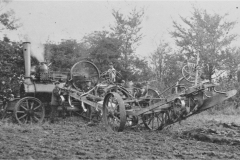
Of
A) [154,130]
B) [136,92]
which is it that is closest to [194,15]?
[136,92]

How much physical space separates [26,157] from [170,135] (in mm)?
3233

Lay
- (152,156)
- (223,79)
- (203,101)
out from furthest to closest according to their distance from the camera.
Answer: (223,79) < (203,101) < (152,156)

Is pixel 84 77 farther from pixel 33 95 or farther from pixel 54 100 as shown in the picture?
pixel 33 95

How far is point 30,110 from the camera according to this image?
28.6ft

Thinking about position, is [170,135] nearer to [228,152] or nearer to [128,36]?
[228,152]

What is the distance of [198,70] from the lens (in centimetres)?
618

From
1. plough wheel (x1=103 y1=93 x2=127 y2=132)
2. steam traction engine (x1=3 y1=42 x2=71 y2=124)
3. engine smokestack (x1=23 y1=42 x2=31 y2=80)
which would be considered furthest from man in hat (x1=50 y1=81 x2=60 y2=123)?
plough wheel (x1=103 y1=93 x2=127 y2=132)

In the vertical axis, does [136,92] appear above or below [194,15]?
Answer: below

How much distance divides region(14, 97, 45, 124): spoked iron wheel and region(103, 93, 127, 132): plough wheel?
8.08 ft

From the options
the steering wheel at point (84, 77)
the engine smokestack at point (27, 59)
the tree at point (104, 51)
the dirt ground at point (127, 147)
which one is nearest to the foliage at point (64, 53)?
the tree at point (104, 51)

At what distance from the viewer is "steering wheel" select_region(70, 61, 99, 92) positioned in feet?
30.0

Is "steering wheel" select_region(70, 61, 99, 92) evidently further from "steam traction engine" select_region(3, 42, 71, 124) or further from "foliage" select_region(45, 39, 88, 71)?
"foliage" select_region(45, 39, 88, 71)

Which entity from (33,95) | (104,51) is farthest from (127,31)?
(33,95)

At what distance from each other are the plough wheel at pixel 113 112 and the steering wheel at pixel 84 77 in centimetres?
220
